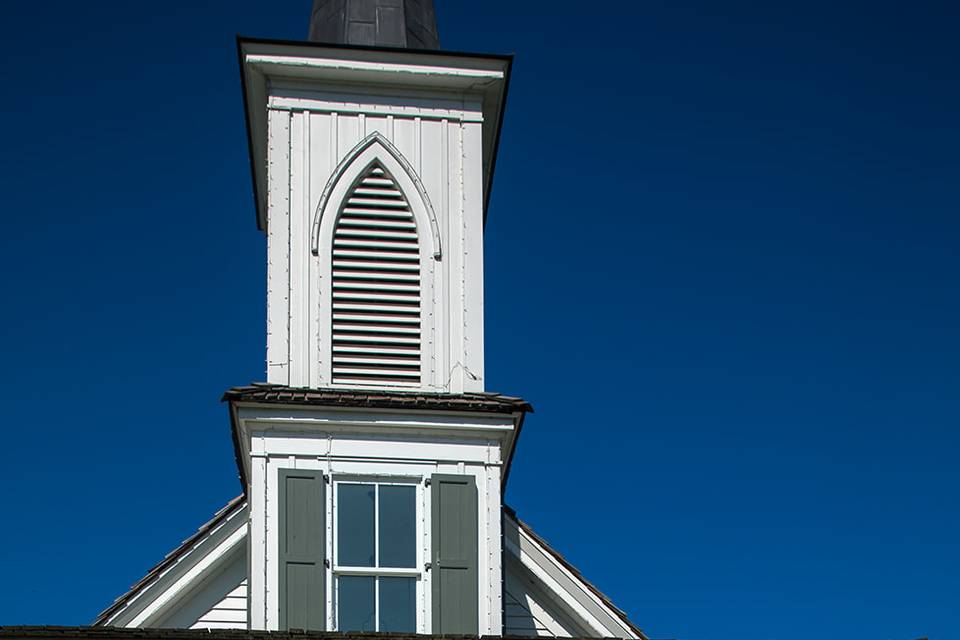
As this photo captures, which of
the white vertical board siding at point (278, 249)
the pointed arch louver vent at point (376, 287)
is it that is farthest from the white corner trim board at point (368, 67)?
the pointed arch louver vent at point (376, 287)

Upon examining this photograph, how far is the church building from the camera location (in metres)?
18.7

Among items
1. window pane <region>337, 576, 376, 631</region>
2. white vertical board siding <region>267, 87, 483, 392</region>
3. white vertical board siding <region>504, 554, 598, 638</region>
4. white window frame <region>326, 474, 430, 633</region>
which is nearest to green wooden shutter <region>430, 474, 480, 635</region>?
white window frame <region>326, 474, 430, 633</region>

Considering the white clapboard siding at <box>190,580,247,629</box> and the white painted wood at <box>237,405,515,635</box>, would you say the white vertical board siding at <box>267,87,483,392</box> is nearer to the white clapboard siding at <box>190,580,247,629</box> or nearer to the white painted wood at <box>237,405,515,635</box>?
the white painted wood at <box>237,405,515,635</box>

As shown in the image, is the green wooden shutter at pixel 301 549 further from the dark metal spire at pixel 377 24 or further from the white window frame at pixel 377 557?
the dark metal spire at pixel 377 24

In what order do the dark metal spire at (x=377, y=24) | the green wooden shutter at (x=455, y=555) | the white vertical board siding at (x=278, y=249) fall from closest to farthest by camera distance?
the green wooden shutter at (x=455, y=555) < the white vertical board siding at (x=278, y=249) < the dark metal spire at (x=377, y=24)

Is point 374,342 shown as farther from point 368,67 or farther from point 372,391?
point 368,67

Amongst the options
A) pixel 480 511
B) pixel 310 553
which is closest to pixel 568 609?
pixel 480 511

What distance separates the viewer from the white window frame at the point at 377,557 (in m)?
18.5

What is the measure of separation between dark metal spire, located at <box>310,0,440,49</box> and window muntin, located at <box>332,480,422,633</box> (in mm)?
6706

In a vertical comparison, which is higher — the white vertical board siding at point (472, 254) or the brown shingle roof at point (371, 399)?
the white vertical board siding at point (472, 254)

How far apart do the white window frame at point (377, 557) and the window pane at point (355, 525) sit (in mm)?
47

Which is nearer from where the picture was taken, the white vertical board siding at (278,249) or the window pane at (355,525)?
the window pane at (355,525)

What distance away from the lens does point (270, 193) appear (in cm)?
2111

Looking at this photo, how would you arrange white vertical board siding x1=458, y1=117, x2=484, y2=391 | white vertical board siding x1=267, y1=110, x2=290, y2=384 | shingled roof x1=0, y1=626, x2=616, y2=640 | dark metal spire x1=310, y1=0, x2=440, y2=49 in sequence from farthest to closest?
1. dark metal spire x1=310, y1=0, x2=440, y2=49
2. white vertical board siding x1=458, y1=117, x2=484, y2=391
3. white vertical board siding x1=267, y1=110, x2=290, y2=384
4. shingled roof x1=0, y1=626, x2=616, y2=640
